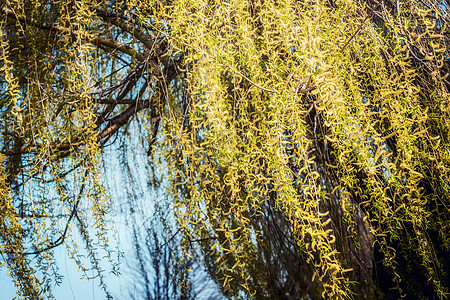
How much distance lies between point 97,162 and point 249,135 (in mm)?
562

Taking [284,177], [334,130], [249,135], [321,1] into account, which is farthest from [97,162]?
[321,1]

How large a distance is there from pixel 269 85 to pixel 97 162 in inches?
25.5

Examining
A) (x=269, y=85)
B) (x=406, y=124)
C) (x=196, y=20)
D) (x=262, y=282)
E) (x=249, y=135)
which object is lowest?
(x=262, y=282)

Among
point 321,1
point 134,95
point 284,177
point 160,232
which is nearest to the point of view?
point 284,177

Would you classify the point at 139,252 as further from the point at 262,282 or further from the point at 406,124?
the point at 406,124

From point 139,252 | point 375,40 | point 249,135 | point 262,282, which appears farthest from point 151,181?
point 375,40

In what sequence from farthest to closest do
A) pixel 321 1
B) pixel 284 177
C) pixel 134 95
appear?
pixel 134 95 → pixel 321 1 → pixel 284 177

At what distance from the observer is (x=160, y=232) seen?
2830 mm

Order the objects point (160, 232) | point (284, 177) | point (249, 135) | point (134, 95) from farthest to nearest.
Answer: point (160, 232) < point (134, 95) < point (249, 135) < point (284, 177)

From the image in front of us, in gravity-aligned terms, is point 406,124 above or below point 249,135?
below

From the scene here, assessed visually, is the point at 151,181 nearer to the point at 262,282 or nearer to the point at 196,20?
the point at 262,282

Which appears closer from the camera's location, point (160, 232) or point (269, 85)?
point (269, 85)

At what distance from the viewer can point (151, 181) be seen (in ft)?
8.08

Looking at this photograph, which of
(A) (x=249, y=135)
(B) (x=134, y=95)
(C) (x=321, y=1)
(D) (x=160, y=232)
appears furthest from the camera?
(D) (x=160, y=232)
